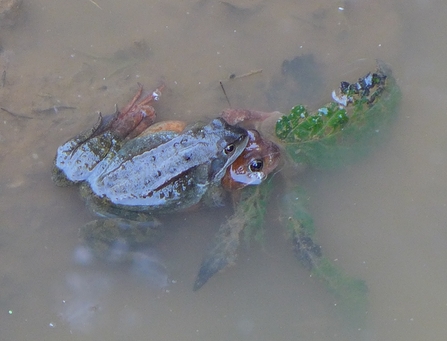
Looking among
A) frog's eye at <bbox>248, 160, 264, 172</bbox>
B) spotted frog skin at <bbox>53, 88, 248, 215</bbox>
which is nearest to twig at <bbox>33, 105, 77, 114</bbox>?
spotted frog skin at <bbox>53, 88, 248, 215</bbox>

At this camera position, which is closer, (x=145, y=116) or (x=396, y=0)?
(x=145, y=116)

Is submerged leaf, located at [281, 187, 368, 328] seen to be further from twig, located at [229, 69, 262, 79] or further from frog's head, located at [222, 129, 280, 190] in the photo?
twig, located at [229, 69, 262, 79]

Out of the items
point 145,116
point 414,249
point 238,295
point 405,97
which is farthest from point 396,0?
point 238,295

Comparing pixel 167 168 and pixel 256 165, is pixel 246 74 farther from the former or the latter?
pixel 167 168

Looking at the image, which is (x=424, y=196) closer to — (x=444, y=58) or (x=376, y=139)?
(x=376, y=139)

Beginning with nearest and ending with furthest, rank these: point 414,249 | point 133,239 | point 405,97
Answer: point 133,239 → point 414,249 → point 405,97

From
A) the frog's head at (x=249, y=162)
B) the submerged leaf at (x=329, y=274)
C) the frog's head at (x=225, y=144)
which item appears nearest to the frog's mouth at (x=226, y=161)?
the frog's head at (x=225, y=144)

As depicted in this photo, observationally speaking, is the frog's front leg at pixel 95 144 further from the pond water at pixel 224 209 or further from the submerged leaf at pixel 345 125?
the submerged leaf at pixel 345 125
